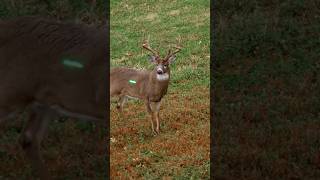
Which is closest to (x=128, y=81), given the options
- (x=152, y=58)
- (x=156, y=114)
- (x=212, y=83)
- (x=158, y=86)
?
(x=158, y=86)

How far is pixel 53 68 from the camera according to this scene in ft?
24.2

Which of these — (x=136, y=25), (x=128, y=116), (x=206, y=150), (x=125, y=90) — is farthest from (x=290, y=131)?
(x=136, y=25)

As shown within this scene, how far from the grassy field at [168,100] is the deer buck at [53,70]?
232 centimetres

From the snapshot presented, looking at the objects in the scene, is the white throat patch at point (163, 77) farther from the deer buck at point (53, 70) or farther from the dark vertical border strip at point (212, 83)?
the deer buck at point (53, 70)

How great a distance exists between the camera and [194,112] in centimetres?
1271

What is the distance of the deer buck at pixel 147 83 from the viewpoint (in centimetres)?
1267

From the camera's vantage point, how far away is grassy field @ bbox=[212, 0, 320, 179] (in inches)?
373

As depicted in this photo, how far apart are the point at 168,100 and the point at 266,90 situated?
6.80ft

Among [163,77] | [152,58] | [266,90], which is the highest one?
[152,58]

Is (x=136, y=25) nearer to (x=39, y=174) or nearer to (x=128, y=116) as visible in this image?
(x=128, y=116)

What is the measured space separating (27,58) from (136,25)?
14.9 metres

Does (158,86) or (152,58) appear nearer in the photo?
(152,58)

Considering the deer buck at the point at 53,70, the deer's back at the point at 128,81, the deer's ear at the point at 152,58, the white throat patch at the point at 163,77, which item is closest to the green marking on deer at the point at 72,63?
the deer buck at the point at 53,70

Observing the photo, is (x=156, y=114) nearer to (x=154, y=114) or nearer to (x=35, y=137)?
(x=154, y=114)
